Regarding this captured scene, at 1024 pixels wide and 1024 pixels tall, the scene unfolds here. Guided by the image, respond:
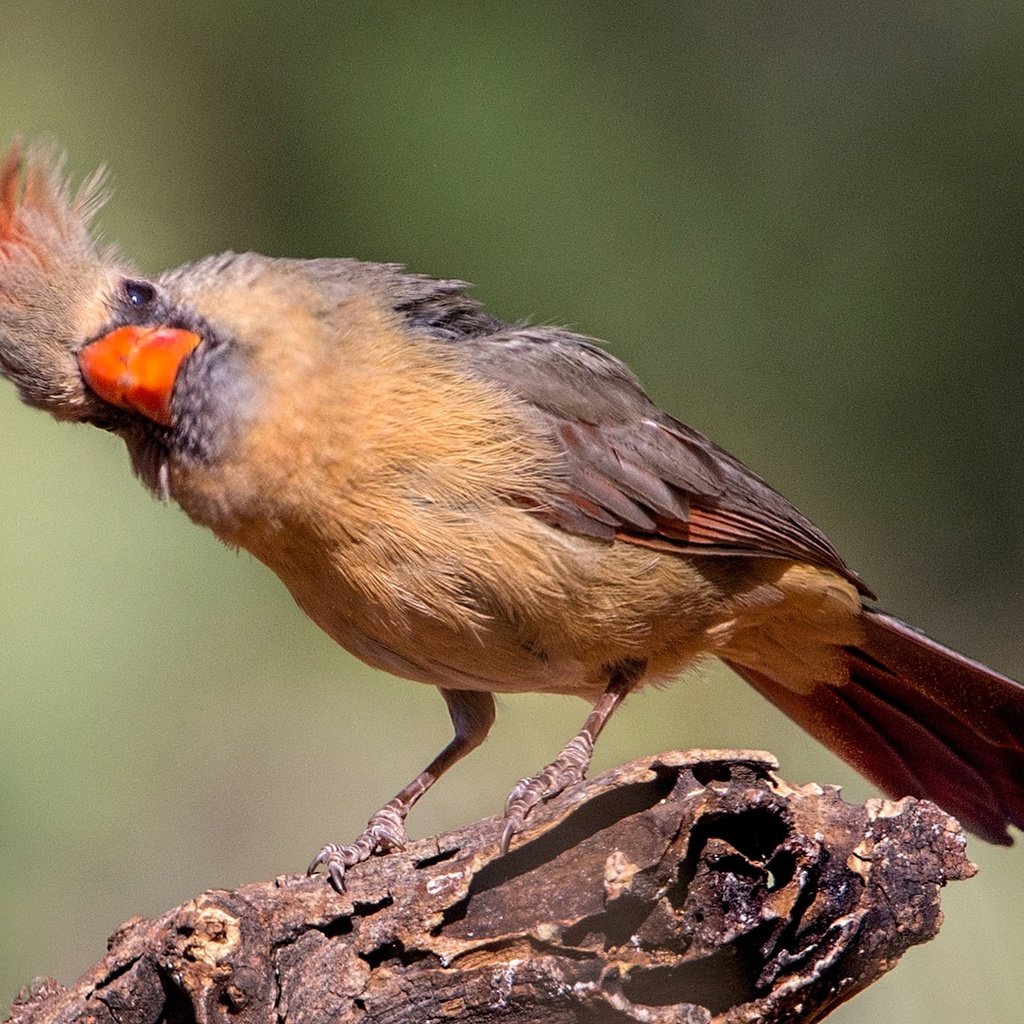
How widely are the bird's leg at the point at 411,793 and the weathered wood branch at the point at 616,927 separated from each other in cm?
29

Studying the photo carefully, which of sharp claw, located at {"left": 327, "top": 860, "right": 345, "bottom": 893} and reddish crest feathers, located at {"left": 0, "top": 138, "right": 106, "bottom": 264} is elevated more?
reddish crest feathers, located at {"left": 0, "top": 138, "right": 106, "bottom": 264}

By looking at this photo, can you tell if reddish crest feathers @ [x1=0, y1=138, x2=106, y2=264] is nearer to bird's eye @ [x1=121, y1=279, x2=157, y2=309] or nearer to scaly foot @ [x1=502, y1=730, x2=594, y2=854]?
bird's eye @ [x1=121, y1=279, x2=157, y2=309]

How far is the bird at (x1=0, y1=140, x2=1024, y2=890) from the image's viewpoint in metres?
3.13

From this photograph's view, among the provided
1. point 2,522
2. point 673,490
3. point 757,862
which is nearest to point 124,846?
point 2,522

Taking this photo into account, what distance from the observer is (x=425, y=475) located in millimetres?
3152

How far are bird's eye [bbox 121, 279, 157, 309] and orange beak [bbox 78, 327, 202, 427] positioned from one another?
72 mm

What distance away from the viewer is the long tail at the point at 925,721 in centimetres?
376

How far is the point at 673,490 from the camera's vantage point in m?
3.57

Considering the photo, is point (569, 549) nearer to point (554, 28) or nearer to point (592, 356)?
point (592, 356)

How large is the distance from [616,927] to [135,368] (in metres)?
1.49

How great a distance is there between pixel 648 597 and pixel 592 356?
2.25ft

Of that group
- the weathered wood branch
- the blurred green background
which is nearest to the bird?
the weathered wood branch

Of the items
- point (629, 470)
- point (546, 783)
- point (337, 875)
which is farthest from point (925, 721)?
point (337, 875)

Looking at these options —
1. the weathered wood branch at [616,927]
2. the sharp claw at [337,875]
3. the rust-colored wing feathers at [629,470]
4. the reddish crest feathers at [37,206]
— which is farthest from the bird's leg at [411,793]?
the reddish crest feathers at [37,206]
